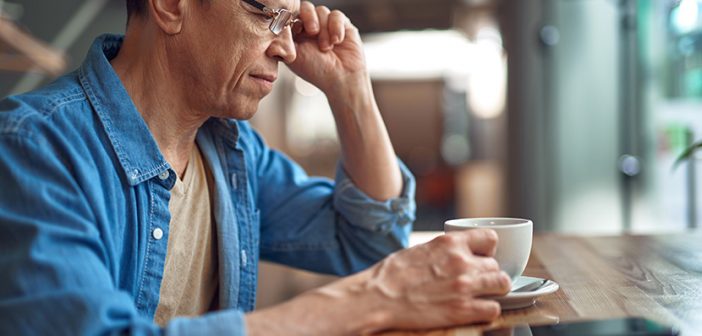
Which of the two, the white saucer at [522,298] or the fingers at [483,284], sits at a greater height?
the fingers at [483,284]

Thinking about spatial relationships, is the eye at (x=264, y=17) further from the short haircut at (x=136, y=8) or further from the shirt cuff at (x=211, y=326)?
the shirt cuff at (x=211, y=326)

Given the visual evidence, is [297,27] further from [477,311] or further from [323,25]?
[477,311]

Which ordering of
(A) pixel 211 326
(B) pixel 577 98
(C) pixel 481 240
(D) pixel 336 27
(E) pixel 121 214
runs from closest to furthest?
(A) pixel 211 326
(C) pixel 481 240
(E) pixel 121 214
(D) pixel 336 27
(B) pixel 577 98

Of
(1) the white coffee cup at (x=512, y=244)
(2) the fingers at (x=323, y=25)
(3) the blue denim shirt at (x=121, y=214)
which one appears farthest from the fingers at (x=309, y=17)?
(1) the white coffee cup at (x=512, y=244)

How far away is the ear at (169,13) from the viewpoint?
1118 millimetres

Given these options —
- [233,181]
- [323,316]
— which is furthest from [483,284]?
[233,181]

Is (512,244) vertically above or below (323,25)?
below

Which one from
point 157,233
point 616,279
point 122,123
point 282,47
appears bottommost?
point 616,279

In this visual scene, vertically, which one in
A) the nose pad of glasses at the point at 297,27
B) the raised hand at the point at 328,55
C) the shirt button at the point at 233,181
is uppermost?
the nose pad of glasses at the point at 297,27

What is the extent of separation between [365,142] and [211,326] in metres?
0.67

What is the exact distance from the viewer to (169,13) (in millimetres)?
1126

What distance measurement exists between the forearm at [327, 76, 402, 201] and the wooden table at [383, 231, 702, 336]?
0.30 m

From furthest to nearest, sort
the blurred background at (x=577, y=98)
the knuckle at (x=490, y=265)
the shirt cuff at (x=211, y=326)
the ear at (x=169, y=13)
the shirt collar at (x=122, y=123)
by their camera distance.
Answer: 1. the blurred background at (x=577, y=98)
2. the ear at (x=169, y=13)
3. the shirt collar at (x=122, y=123)
4. the knuckle at (x=490, y=265)
5. the shirt cuff at (x=211, y=326)

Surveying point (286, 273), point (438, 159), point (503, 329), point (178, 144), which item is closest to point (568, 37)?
point (286, 273)
